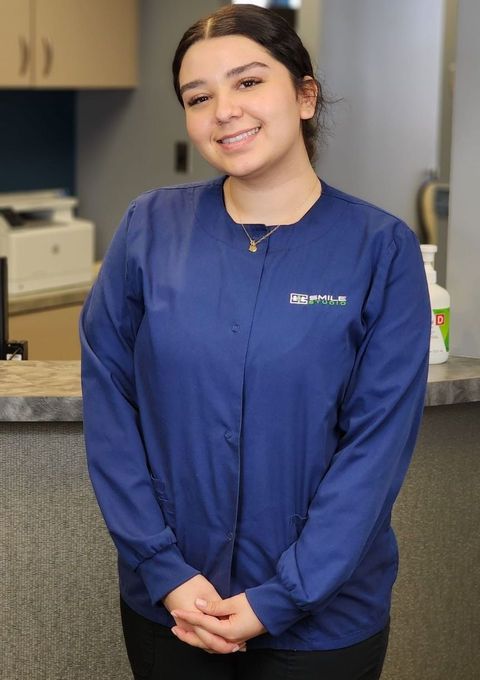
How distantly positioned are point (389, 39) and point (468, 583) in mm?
2831

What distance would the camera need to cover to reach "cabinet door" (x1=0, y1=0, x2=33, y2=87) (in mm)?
3900

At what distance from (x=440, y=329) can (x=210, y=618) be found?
0.79 m

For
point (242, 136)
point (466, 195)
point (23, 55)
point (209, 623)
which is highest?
point (23, 55)

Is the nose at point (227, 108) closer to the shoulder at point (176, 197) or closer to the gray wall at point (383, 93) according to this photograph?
the shoulder at point (176, 197)

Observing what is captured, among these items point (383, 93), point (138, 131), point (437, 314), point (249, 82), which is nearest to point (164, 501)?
point (249, 82)

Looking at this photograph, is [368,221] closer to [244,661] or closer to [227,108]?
[227,108]

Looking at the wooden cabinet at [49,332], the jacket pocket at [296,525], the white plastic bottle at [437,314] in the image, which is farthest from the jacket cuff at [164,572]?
the wooden cabinet at [49,332]

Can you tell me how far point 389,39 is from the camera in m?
4.52

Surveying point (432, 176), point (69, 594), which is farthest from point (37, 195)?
point (69, 594)

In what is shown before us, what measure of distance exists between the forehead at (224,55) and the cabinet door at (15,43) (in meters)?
2.56

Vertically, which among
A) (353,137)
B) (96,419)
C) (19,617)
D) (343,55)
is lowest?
(19,617)

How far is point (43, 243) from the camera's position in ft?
13.4

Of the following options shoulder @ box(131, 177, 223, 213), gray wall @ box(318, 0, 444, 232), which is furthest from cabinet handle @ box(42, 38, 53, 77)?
shoulder @ box(131, 177, 223, 213)

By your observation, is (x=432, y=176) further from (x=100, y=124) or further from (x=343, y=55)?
(x=100, y=124)
